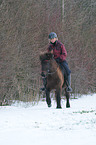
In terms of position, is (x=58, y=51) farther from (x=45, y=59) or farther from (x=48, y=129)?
(x=48, y=129)

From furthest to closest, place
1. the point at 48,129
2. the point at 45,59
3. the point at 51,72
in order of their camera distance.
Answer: the point at 51,72 < the point at 45,59 < the point at 48,129

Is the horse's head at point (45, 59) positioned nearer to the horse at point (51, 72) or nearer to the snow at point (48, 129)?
the horse at point (51, 72)

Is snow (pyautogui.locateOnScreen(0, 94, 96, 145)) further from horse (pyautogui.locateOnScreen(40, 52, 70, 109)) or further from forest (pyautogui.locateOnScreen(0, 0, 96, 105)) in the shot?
forest (pyautogui.locateOnScreen(0, 0, 96, 105))

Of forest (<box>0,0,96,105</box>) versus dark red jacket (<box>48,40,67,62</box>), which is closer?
dark red jacket (<box>48,40,67,62</box>)

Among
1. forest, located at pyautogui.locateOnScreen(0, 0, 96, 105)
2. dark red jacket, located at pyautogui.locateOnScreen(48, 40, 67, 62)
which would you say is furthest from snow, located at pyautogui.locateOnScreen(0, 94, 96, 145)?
forest, located at pyautogui.locateOnScreen(0, 0, 96, 105)


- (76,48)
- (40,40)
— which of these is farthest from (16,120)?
(76,48)

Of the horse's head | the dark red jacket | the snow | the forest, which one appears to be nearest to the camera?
the snow

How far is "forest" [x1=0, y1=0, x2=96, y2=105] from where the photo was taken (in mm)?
15039

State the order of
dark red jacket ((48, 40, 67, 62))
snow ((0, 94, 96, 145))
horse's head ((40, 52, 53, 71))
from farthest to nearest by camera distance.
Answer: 1. dark red jacket ((48, 40, 67, 62))
2. horse's head ((40, 52, 53, 71))
3. snow ((0, 94, 96, 145))

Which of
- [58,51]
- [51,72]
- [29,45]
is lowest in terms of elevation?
[51,72]

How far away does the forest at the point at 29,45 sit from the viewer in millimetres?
15039

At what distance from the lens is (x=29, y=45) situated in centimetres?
1684

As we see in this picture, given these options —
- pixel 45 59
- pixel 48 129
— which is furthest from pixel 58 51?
pixel 48 129

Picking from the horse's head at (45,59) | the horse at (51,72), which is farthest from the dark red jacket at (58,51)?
the horse's head at (45,59)
